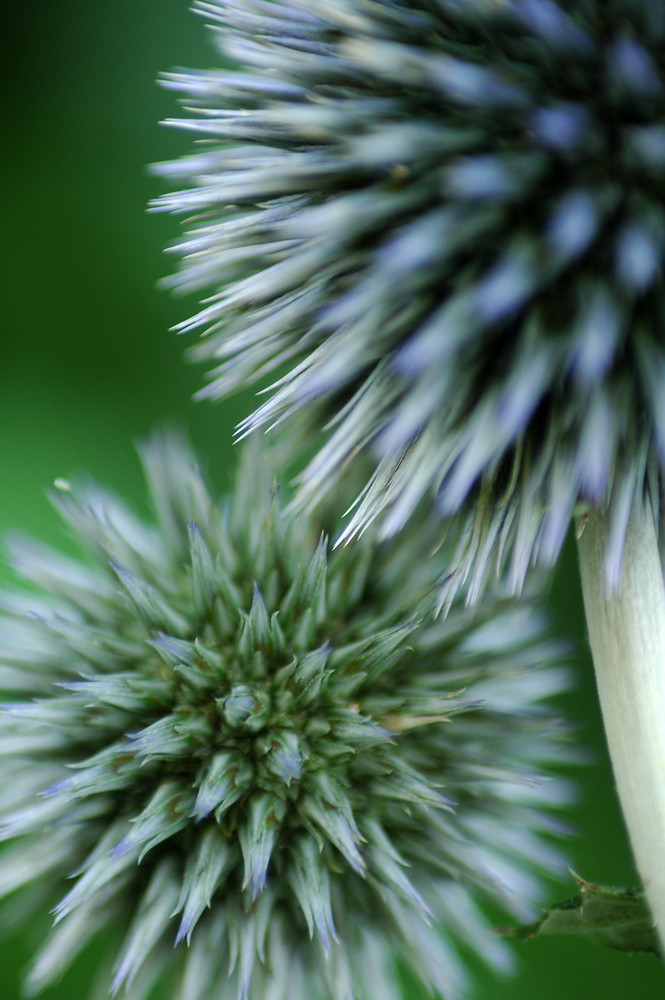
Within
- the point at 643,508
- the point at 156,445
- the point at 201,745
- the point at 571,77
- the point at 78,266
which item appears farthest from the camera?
the point at 78,266

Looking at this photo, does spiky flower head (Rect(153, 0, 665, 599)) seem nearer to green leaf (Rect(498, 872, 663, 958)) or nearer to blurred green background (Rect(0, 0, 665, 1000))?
green leaf (Rect(498, 872, 663, 958))

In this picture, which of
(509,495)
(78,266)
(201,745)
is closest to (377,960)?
(201,745)

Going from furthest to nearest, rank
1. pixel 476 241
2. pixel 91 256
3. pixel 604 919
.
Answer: pixel 91 256 → pixel 604 919 → pixel 476 241

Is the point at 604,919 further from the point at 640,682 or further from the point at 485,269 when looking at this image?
the point at 485,269

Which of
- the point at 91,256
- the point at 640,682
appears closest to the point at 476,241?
the point at 640,682

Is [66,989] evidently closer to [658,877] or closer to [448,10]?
[658,877]

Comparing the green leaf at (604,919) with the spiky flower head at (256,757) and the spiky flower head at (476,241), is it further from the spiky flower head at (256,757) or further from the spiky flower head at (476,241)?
the spiky flower head at (476,241)
